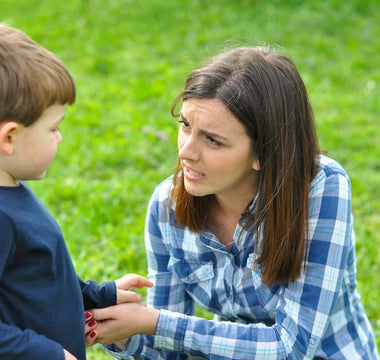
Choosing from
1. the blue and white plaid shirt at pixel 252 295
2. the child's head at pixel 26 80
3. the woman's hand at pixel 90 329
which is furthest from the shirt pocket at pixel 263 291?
the child's head at pixel 26 80

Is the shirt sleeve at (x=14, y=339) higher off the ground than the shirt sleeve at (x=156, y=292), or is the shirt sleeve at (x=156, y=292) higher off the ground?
the shirt sleeve at (x=14, y=339)

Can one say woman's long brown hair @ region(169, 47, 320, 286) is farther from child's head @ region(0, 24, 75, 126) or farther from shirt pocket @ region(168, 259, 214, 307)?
child's head @ region(0, 24, 75, 126)

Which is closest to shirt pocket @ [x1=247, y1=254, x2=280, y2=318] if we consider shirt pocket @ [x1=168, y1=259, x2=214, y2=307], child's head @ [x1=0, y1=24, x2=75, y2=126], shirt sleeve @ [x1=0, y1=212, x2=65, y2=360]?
shirt pocket @ [x1=168, y1=259, x2=214, y2=307]

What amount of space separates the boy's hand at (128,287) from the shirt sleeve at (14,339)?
1.86 ft

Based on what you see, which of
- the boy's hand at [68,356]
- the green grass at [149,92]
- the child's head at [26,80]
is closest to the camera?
the child's head at [26,80]

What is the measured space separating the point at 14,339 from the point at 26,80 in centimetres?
68

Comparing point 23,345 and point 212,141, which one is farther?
point 212,141

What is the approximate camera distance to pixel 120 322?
8.45 ft

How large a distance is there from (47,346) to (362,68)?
581 cm

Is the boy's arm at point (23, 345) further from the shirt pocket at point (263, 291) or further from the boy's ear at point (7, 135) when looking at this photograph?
the shirt pocket at point (263, 291)

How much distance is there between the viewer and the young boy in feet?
6.43

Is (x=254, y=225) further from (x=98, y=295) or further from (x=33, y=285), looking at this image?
(x=33, y=285)

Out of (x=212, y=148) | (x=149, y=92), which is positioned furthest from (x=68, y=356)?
(x=149, y=92)

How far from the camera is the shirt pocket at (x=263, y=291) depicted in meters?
2.78
